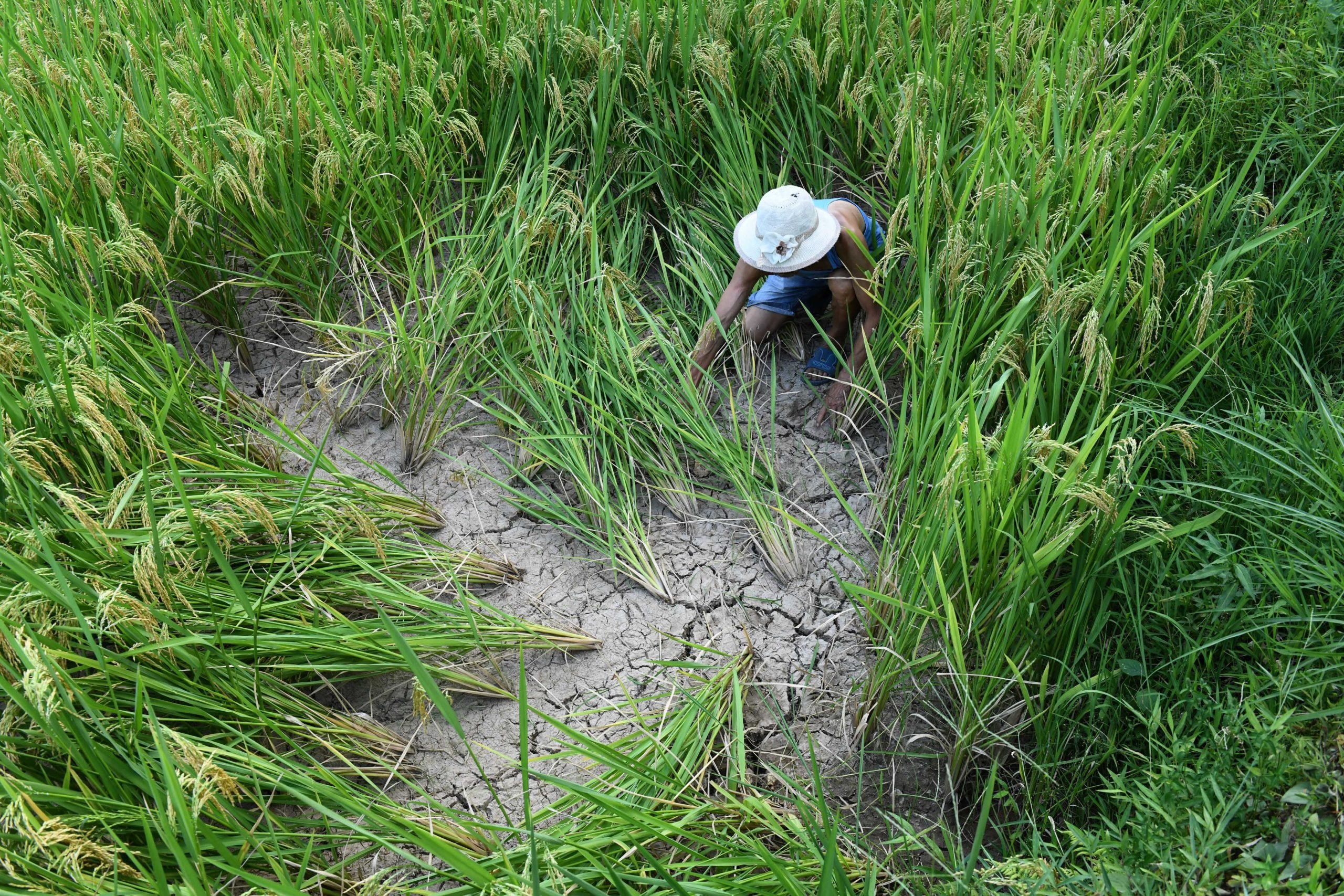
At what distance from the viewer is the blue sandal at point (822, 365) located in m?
2.70

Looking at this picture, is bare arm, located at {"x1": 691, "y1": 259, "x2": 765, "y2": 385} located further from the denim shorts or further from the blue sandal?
the blue sandal

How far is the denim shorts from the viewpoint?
2.61 metres

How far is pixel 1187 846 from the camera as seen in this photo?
Answer: 4.81ft

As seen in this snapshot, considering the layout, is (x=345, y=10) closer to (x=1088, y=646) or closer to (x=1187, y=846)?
(x=1088, y=646)

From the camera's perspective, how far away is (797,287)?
262 cm

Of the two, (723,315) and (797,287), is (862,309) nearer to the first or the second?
(797,287)

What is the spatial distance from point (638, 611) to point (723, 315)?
0.88 metres

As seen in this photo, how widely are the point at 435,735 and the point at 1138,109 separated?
8.43 ft

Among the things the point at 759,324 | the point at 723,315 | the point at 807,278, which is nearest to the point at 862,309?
the point at 807,278

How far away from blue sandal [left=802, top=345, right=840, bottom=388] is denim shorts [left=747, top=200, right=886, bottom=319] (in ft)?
0.44

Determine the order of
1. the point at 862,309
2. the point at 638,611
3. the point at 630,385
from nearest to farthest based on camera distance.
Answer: the point at 638,611
the point at 630,385
the point at 862,309

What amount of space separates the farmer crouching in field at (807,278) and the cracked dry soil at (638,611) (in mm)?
108

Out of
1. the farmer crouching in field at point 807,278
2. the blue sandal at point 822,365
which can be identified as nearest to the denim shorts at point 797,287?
the farmer crouching in field at point 807,278

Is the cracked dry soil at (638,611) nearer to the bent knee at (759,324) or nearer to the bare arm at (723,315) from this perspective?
the bent knee at (759,324)
